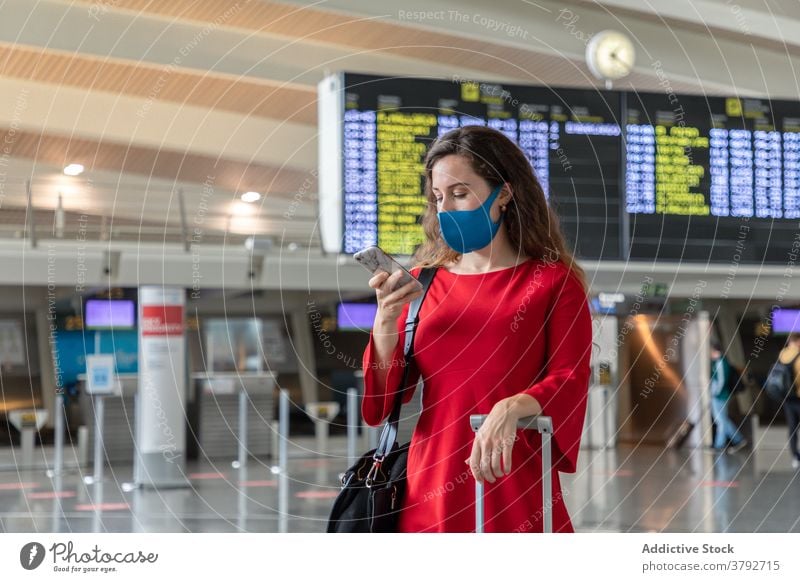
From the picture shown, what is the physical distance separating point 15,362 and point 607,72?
13218 millimetres

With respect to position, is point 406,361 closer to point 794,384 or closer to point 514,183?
point 514,183

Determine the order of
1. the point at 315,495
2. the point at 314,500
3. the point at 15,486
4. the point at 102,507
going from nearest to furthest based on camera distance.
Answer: the point at 102,507 → the point at 314,500 → the point at 315,495 → the point at 15,486

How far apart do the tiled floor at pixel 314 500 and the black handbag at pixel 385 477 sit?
4.95 m

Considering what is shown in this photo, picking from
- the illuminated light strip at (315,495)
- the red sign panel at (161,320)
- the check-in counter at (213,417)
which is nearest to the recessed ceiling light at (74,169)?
the check-in counter at (213,417)

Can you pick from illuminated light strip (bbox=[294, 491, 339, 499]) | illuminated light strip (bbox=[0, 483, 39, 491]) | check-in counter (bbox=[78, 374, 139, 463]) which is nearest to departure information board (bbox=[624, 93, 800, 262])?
illuminated light strip (bbox=[294, 491, 339, 499])

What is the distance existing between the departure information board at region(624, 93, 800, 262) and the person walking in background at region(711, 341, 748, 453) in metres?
7.81

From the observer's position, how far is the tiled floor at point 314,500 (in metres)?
7.77

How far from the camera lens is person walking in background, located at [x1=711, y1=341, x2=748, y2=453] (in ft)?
49.2

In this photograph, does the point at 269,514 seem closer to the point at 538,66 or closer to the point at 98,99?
the point at 538,66

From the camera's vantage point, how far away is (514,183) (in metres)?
2.38

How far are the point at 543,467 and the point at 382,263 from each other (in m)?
0.56

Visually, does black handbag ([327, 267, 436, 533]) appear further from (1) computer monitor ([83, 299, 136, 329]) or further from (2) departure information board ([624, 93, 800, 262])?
(1) computer monitor ([83, 299, 136, 329])

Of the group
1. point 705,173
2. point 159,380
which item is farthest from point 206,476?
point 705,173

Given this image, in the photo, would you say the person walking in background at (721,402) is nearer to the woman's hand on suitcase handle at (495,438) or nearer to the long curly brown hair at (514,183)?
the long curly brown hair at (514,183)
